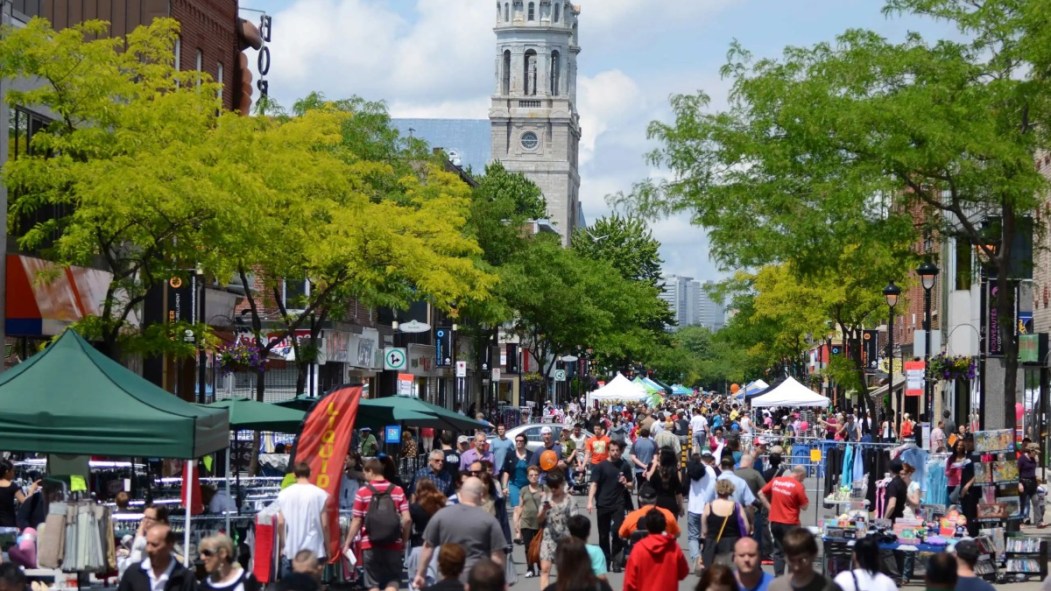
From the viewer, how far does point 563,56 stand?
187m

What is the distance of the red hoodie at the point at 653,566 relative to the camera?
1277 centimetres

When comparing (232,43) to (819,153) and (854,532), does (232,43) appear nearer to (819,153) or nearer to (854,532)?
(819,153)

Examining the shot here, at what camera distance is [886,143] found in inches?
982

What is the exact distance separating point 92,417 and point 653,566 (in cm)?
533

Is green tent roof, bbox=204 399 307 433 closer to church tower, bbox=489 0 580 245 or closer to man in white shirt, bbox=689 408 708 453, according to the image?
man in white shirt, bbox=689 408 708 453

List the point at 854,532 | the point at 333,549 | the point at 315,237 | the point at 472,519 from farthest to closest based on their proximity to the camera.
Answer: the point at 315,237 < the point at 854,532 < the point at 333,549 < the point at 472,519

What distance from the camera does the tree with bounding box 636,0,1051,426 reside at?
24.8m

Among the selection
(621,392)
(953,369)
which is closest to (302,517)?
(953,369)

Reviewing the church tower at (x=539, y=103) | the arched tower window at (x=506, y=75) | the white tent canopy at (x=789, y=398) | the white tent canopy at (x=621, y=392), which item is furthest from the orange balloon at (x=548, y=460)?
the arched tower window at (x=506, y=75)

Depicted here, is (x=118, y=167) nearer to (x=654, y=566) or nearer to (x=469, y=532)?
(x=469, y=532)

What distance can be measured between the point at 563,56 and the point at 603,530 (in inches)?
6625

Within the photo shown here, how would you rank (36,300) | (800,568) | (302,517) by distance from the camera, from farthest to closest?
1. (36,300)
2. (302,517)
3. (800,568)

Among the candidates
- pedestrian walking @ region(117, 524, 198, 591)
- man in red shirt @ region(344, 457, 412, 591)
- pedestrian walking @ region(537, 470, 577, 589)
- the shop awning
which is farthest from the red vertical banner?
the shop awning

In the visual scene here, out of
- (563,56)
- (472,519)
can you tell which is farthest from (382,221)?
(563,56)
